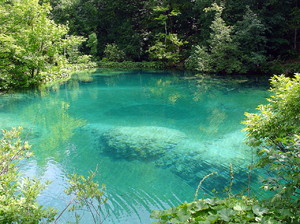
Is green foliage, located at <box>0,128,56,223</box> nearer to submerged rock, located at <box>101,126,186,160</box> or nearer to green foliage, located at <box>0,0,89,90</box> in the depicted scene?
submerged rock, located at <box>101,126,186,160</box>

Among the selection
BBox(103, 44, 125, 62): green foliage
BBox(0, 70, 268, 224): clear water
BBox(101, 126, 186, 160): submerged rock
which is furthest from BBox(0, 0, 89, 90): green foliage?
BBox(103, 44, 125, 62): green foliage

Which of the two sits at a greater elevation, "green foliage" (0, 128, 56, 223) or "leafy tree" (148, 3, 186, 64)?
"leafy tree" (148, 3, 186, 64)

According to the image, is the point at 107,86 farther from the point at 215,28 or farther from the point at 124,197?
the point at 124,197

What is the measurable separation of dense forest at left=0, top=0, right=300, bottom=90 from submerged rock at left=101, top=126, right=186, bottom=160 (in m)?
8.73

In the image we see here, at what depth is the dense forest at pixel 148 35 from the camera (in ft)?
49.4

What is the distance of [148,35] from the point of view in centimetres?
3038

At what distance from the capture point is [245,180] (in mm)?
5895

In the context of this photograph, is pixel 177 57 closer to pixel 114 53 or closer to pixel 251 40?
pixel 114 53

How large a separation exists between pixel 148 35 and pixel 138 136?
23934 millimetres

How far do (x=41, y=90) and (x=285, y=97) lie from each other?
16199 millimetres

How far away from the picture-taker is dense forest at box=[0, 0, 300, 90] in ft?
49.4

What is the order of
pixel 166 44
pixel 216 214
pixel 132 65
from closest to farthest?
pixel 216 214 < pixel 166 44 < pixel 132 65

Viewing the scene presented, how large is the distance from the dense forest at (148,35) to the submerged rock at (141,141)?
873cm

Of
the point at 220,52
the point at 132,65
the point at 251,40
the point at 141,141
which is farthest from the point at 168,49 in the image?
the point at 141,141
